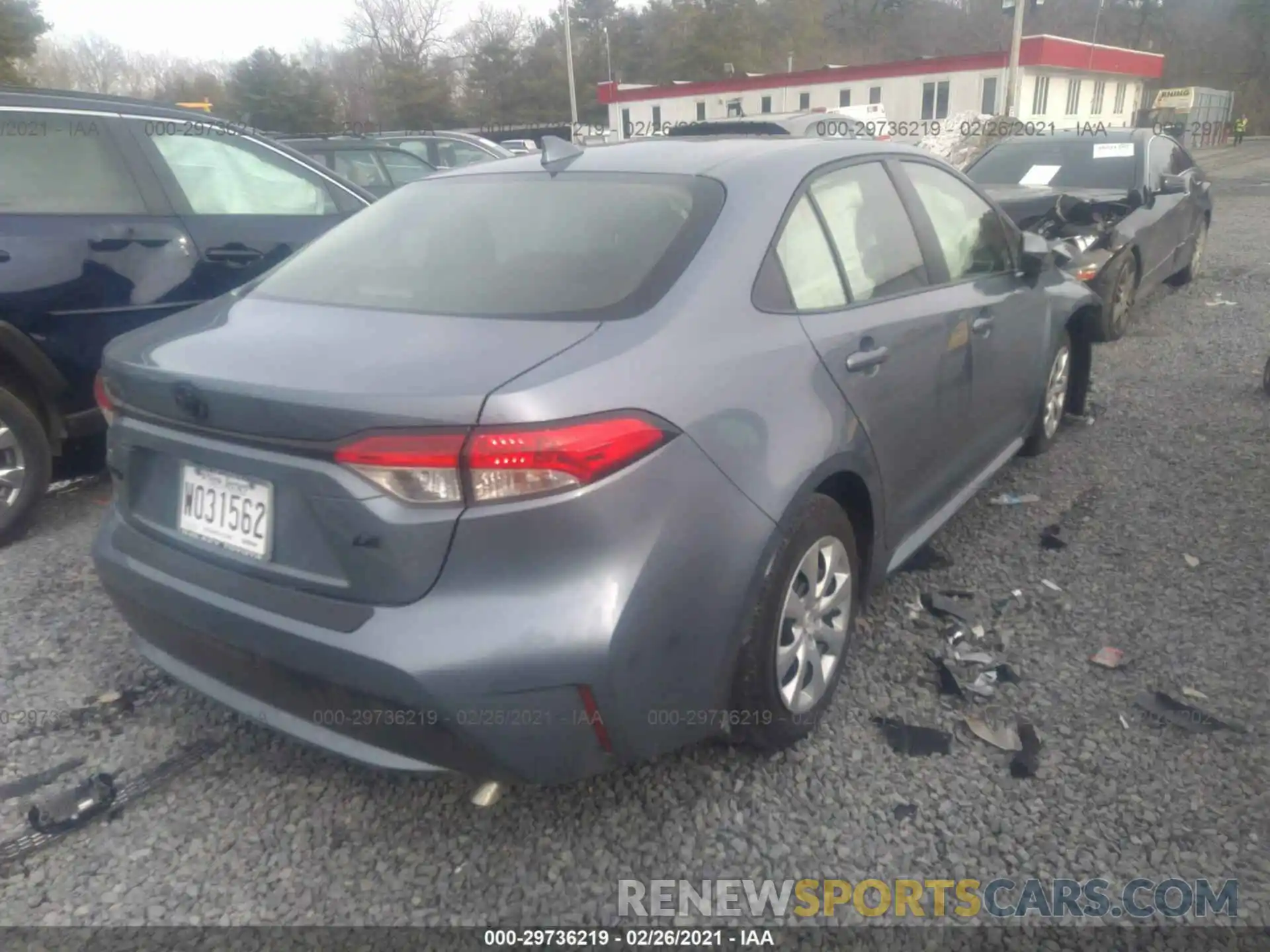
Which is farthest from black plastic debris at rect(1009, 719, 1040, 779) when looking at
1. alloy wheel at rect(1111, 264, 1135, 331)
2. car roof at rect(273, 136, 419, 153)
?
car roof at rect(273, 136, 419, 153)

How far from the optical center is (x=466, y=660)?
1.91m

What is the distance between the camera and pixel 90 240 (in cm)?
403

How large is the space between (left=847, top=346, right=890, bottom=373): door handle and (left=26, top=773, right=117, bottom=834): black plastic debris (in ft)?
7.62

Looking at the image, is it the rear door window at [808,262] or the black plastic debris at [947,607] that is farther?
the black plastic debris at [947,607]

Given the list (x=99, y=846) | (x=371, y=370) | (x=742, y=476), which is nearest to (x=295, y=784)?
(x=99, y=846)

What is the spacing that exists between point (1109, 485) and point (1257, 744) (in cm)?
206

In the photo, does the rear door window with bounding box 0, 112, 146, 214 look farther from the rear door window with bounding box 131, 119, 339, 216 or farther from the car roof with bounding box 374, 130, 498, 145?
the car roof with bounding box 374, 130, 498, 145

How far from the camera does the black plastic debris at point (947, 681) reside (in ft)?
9.65

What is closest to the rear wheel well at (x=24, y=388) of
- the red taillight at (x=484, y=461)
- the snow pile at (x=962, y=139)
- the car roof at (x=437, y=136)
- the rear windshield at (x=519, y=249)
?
the rear windshield at (x=519, y=249)

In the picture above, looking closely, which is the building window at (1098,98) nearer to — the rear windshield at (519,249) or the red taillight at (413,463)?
the rear windshield at (519,249)

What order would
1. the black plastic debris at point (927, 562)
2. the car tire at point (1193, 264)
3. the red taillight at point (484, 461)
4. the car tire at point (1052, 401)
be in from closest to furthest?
the red taillight at point (484, 461) → the black plastic debris at point (927, 562) → the car tire at point (1052, 401) → the car tire at point (1193, 264)

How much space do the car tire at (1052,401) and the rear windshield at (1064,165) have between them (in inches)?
142

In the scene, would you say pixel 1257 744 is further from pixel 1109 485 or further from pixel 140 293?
pixel 140 293

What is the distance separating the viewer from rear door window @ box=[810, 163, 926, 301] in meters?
2.88
